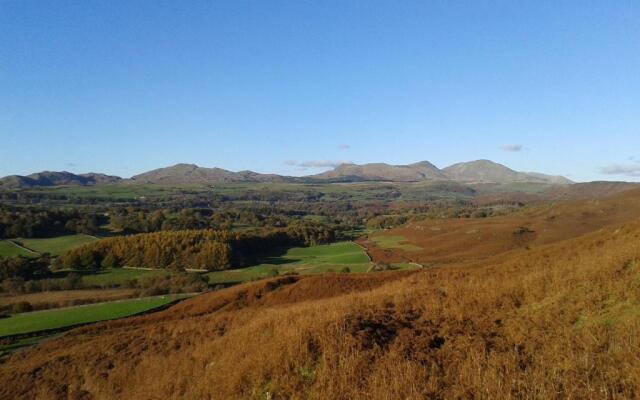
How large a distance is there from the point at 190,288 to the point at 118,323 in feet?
82.9

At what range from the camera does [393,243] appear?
264 ft

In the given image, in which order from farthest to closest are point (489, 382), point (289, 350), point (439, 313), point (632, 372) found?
1. point (439, 313)
2. point (289, 350)
3. point (489, 382)
4. point (632, 372)

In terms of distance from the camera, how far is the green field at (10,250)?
81.2 meters

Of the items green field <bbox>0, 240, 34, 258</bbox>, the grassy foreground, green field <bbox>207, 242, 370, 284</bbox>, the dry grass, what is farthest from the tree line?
the dry grass

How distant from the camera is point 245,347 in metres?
12.9

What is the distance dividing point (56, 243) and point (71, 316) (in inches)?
2685

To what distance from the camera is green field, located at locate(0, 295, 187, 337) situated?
3316 centimetres

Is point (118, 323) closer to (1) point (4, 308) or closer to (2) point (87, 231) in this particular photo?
(1) point (4, 308)

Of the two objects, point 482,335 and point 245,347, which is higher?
point 482,335

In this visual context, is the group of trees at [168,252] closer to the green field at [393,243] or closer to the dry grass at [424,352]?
the green field at [393,243]

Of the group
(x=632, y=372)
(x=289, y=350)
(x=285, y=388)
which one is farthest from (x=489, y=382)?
(x=289, y=350)

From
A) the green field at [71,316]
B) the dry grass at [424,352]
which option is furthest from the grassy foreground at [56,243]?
the dry grass at [424,352]

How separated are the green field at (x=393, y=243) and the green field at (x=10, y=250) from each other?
64.1 meters

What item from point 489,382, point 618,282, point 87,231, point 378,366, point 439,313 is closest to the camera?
point 489,382
